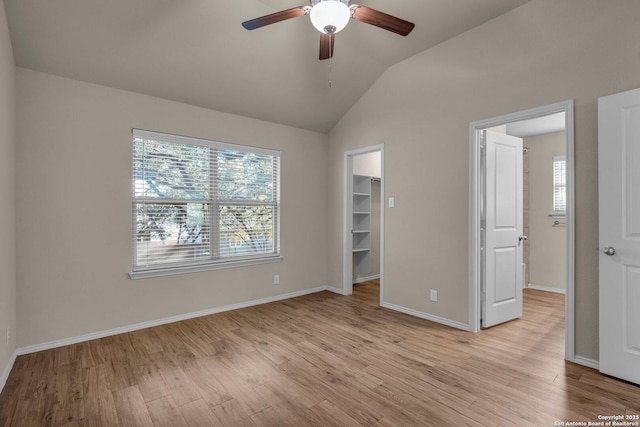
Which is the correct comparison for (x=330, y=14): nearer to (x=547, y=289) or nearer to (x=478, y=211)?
(x=478, y=211)

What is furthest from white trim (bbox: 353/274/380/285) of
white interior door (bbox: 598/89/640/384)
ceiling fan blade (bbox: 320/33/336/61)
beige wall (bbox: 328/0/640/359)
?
ceiling fan blade (bbox: 320/33/336/61)

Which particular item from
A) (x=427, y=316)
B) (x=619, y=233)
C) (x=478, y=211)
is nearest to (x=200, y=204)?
(x=427, y=316)

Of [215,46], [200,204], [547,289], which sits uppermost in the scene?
[215,46]

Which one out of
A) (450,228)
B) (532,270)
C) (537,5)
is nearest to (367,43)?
(537,5)

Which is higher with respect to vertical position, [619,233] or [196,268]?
[619,233]

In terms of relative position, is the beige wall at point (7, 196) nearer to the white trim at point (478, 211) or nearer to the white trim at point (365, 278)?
the white trim at point (478, 211)

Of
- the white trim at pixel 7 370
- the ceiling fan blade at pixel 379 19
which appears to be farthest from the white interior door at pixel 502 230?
the white trim at pixel 7 370

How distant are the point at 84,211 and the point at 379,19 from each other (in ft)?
10.2

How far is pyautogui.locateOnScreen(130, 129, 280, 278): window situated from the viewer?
3428 millimetres

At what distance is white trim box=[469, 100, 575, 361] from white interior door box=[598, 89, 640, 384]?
8.5 inches

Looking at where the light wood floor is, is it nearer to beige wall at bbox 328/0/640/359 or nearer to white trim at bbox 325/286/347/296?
beige wall at bbox 328/0/640/359

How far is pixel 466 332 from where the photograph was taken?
323 centimetres

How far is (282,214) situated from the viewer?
14.9ft

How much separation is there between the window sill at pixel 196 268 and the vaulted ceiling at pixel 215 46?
75.6 inches
